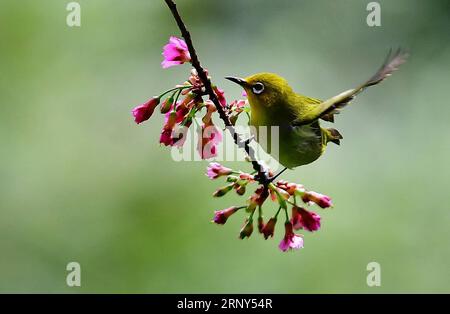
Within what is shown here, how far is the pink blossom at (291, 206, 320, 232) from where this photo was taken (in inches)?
107

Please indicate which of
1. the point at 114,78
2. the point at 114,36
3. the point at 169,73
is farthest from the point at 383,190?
the point at 114,36

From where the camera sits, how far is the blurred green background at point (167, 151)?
7582mm

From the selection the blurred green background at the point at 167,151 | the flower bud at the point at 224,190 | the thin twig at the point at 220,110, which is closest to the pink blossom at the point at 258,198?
the thin twig at the point at 220,110

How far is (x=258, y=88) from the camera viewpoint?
2838mm

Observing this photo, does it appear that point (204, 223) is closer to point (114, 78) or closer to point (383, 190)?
point (383, 190)

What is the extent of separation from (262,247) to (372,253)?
127 cm

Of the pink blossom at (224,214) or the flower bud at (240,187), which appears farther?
the pink blossom at (224,214)

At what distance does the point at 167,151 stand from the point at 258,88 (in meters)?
5.44

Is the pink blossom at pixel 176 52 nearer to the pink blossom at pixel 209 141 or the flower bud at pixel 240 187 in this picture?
the pink blossom at pixel 209 141

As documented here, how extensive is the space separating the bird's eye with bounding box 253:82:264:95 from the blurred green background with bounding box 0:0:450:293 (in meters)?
4.64

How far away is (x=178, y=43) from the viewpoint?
280cm

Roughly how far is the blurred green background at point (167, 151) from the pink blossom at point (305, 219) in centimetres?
459

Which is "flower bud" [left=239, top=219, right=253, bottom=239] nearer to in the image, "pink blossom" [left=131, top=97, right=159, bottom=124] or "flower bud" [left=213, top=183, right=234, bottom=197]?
"flower bud" [left=213, top=183, right=234, bottom=197]

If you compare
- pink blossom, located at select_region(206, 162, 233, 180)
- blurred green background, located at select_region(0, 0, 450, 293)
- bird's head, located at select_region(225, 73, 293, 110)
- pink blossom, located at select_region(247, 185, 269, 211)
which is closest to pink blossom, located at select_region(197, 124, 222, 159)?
pink blossom, located at select_region(206, 162, 233, 180)
